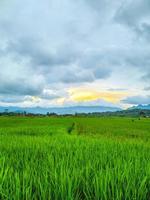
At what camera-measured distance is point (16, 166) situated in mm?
4191

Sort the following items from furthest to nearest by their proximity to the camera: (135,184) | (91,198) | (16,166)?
(16,166) < (135,184) < (91,198)

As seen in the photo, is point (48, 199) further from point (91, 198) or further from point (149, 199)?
point (149, 199)

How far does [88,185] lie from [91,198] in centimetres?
18

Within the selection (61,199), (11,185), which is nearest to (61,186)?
(61,199)

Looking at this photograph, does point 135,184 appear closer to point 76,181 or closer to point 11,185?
point 76,181

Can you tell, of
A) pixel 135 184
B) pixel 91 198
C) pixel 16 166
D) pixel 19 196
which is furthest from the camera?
pixel 16 166

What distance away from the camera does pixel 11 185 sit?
273cm

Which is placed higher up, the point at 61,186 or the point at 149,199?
the point at 61,186

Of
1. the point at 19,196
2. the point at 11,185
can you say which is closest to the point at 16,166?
the point at 11,185

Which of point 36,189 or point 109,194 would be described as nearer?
point 109,194

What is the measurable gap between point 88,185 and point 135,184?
46cm

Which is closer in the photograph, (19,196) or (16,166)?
(19,196)

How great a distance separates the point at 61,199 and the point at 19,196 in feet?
1.13

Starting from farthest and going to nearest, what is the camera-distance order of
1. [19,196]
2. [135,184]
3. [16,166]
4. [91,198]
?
1. [16,166]
2. [135,184]
3. [91,198]
4. [19,196]
